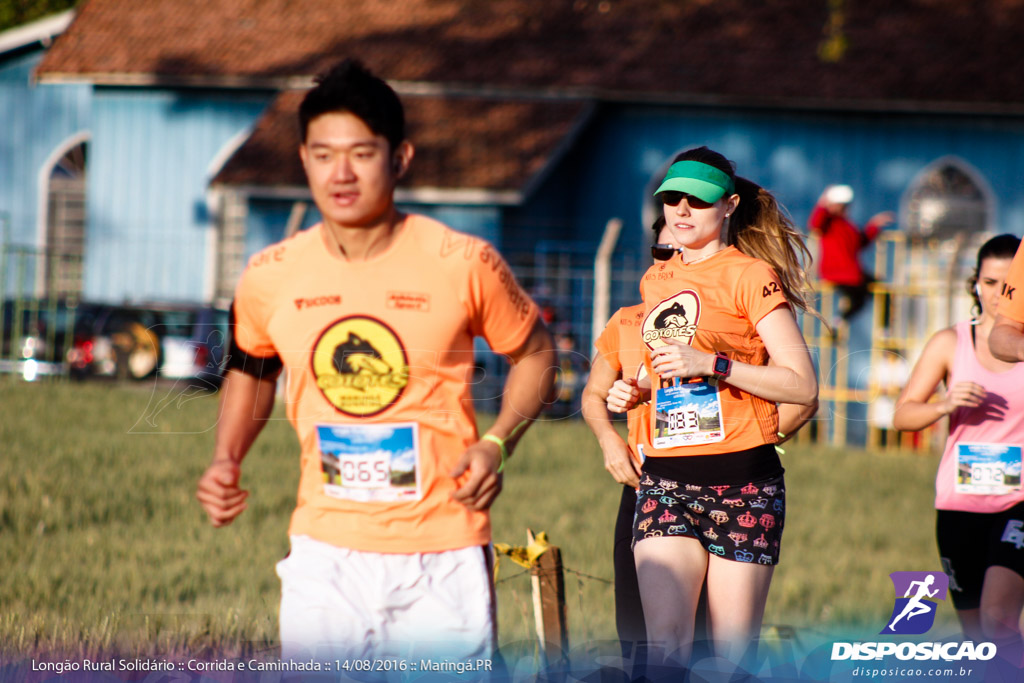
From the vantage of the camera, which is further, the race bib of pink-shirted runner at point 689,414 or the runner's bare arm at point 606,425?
the runner's bare arm at point 606,425

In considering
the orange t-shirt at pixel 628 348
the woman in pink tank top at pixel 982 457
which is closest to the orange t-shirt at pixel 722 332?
the orange t-shirt at pixel 628 348

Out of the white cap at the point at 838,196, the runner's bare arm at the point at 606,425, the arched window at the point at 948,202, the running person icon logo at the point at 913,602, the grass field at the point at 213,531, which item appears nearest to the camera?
the running person icon logo at the point at 913,602

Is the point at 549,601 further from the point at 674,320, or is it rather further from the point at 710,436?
the point at 674,320

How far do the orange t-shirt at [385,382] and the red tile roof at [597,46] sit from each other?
54.5 feet

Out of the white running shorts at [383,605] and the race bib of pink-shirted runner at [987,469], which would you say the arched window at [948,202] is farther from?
the white running shorts at [383,605]

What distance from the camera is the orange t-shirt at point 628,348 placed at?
4016mm

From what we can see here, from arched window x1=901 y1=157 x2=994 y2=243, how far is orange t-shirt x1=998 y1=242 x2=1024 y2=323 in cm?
1757

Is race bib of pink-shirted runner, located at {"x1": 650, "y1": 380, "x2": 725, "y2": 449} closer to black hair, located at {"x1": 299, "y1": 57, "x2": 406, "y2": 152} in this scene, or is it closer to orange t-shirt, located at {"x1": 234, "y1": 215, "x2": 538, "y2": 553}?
orange t-shirt, located at {"x1": 234, "y1": 215, "x2": 538, "y2": 553}

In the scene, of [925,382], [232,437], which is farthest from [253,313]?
[925,382]

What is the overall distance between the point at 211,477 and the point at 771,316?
1782 mm

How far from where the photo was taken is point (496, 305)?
3818 millimetres

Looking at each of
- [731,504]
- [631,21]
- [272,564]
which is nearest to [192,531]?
[272,564]

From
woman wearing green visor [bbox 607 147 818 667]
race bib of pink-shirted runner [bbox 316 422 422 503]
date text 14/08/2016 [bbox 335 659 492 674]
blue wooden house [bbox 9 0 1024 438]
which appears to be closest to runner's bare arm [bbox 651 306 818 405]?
woman wearing green visor [bbox 607 147 818 667]

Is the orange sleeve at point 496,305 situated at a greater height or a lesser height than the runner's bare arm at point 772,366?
greater
